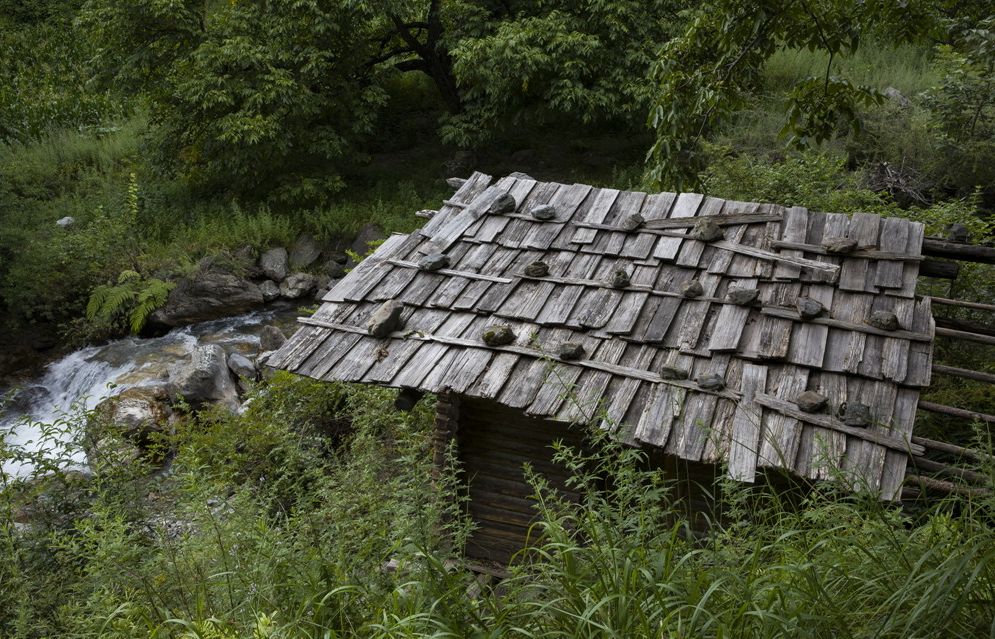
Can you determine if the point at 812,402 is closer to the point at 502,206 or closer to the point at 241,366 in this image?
the point at 502,206

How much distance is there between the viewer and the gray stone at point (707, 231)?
19.8ft

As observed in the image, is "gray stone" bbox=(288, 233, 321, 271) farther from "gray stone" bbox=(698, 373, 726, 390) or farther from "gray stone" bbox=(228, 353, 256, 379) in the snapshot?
"gray stone" bbox=(698, 373, 726, 390)

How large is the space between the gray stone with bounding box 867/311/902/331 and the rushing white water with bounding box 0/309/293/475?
10.2m

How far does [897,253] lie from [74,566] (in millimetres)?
6368

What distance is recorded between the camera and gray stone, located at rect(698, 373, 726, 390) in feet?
16.4

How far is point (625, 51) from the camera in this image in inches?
599

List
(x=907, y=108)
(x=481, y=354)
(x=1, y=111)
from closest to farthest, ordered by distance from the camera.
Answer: (x=481, y=354) → (x=907, y=108) → (x=1, y=111)

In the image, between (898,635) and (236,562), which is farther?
(236,562)

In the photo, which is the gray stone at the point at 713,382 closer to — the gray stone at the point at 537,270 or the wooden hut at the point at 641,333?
the wooden hut at the point at 641,333

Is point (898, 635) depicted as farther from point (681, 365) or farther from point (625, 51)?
point (625, 51)

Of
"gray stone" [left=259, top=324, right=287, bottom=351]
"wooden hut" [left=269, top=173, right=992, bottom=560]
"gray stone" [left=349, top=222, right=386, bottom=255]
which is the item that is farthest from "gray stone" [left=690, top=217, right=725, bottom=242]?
"gray stone" [left=349, top=222, right=386, bottom=255]

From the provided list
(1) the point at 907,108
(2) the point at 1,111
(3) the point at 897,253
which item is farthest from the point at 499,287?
(2) the point at 1,111

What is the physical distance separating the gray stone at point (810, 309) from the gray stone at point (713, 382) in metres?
0.80

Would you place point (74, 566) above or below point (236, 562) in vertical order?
below
